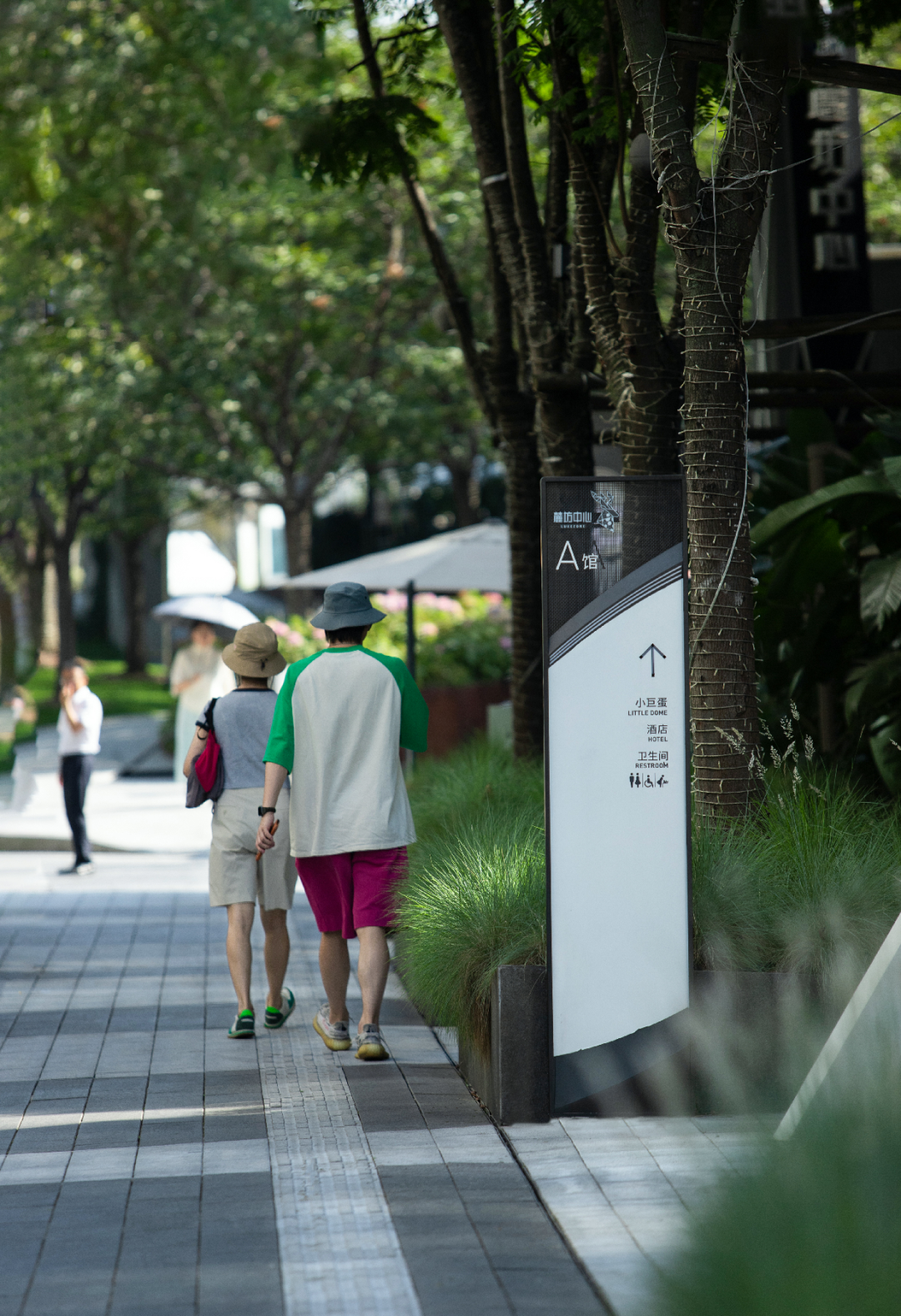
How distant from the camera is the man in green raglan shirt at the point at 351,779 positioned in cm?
644

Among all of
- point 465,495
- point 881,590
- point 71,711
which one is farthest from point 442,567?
point 465,495

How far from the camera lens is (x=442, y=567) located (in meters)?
16.1

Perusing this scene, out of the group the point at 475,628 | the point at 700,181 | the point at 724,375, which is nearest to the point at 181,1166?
the point at 724,375

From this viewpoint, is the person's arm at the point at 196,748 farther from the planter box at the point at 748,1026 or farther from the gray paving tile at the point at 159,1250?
the planter box at the point at 748,1026

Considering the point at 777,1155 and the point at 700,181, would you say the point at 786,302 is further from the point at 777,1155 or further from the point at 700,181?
the point at 777,1155

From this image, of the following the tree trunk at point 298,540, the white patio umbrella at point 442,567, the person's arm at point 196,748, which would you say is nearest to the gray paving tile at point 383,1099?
the person's arm at point 196,748

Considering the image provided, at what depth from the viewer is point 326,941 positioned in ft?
21.8

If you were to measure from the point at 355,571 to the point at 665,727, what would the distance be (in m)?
11.5

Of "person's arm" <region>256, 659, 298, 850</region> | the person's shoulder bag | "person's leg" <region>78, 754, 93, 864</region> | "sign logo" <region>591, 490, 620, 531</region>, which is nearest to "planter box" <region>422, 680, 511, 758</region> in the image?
"person's leg" <region>78, 754, 93, 864</region>

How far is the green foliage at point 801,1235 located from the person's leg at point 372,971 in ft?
10.1

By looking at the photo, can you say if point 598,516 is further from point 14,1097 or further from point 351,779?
point 14,1097

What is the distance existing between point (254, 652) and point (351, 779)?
3.16ft

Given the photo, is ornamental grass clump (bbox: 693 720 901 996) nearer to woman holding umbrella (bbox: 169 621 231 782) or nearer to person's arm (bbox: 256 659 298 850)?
person's arm (bbox: 256 659 298 850)

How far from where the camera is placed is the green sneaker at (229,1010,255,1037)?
22.6 feet
